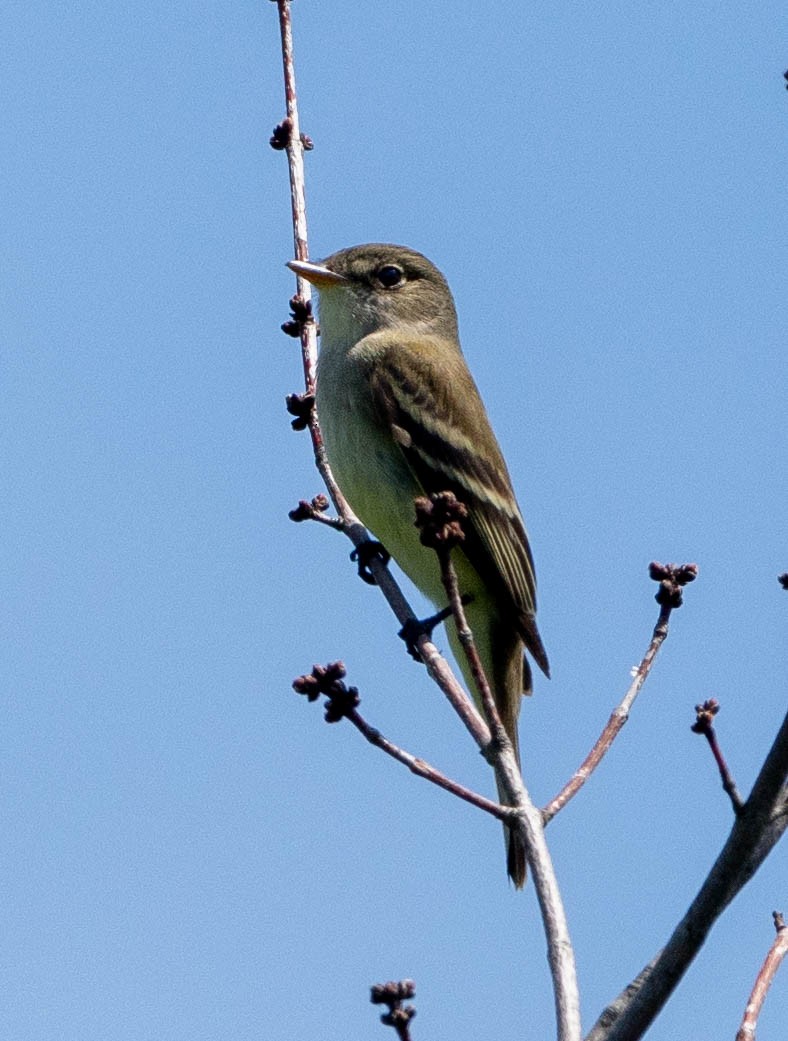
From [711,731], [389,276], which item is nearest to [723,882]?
[711,731]

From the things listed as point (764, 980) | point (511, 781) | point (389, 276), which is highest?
point (389, 276)

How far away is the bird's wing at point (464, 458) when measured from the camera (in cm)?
677

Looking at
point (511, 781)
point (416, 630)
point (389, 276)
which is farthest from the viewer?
point (389, 276)

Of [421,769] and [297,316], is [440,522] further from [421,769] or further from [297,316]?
[297,316]

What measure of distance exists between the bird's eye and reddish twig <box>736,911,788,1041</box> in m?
4.79

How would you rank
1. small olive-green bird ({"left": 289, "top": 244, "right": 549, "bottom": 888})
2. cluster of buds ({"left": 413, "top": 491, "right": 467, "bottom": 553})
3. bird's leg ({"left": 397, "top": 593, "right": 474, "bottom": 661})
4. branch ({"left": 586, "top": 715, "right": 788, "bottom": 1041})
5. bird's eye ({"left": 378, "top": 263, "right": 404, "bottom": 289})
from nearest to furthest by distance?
branch ({"left": 586, "top": 715, "right": 788, "bottom": 1041})
cluster of buds ({"left": 413, "top": 491, "right": 467, "bottom": 553})
bird's leg ({"left": 397, "top": 593, "right": 474, "bottom": 661})
small olive-green bird ({"left": 289, "top": 244, "right": 549, "bottom": 888})
bird's eye ({"left": 378, "top": 263, "right": 404, "bottom": 289})

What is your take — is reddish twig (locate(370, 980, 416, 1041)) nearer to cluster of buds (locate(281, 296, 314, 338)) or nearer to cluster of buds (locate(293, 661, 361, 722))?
cluster of buds (locate(293, 661, 361, 722))

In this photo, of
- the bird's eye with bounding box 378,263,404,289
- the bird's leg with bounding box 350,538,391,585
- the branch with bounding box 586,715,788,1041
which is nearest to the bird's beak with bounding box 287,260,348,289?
the bird's eye with bounding box 378,263,404,289

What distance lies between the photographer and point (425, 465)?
22.5 ft

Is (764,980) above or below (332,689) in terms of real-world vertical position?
below

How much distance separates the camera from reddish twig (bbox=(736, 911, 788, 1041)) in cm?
347

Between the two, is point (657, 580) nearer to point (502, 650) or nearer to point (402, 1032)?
point (402, 1032)

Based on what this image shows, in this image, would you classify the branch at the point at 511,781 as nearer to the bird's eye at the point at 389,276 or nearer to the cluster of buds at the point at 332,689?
the cluster of buds at the point at 332,689

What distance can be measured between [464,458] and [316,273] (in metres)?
1.22
